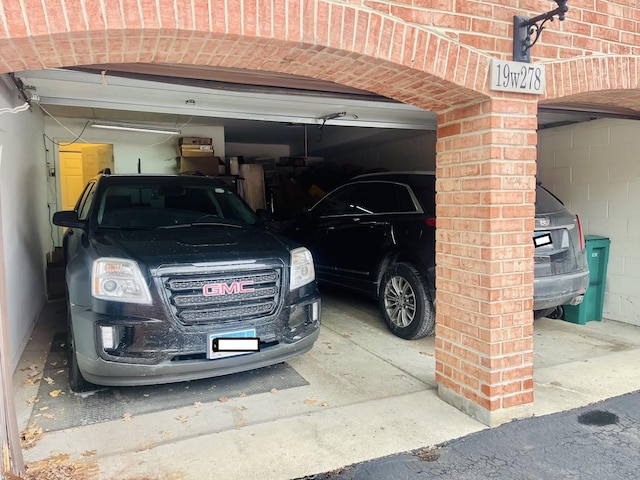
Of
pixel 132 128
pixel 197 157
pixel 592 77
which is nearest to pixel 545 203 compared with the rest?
pixel 592 77

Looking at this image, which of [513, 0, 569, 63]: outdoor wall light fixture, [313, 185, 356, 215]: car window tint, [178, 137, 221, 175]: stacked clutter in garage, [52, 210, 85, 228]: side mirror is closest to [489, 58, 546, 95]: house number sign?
[513, 0, 569, 63]: outdoor wall light fixture

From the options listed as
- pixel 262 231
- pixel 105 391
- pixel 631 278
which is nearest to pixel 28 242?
pixel 105 391

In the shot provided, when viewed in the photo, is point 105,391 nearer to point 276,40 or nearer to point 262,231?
point 262,231

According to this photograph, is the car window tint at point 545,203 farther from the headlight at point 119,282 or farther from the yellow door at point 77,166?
the yellow door at point 77,166

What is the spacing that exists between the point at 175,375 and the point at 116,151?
606 centimetres

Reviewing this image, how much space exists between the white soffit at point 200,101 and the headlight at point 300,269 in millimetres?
1430

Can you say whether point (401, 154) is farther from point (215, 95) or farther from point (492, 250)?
point (492, 250)

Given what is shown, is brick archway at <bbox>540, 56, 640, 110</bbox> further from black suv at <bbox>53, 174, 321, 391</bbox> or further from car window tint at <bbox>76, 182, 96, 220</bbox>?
car window tint at <bbox>76, 182, 96, 220</bbox>

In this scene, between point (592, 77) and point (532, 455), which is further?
point (592, 77)

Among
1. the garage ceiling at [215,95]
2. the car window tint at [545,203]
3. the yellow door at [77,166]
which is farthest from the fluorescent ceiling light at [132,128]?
the car window tint at [545,203]

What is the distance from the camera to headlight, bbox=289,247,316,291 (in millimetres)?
3975

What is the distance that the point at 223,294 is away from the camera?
3.63m

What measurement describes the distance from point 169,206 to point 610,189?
521 centimetres

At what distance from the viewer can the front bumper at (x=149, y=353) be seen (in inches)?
132
